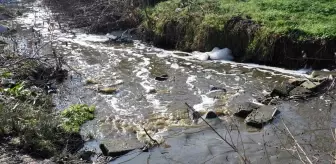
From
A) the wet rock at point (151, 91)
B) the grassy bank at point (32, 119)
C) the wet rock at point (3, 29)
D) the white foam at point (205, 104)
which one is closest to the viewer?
the grassy bank at point (32, 119)

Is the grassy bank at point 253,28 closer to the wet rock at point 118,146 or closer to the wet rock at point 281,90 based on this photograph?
the wet rock at point 281,90

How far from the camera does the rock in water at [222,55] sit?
12.1m

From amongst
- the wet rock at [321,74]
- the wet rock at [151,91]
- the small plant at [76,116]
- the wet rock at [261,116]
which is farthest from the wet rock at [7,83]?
the wet rock at [321,74]

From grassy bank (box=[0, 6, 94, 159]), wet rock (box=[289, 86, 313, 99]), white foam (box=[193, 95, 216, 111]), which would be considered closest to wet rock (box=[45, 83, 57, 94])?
grassy bank (box=[0, 6, 94, 159])

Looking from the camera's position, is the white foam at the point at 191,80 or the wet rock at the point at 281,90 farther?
the white foam at the point at 191,80

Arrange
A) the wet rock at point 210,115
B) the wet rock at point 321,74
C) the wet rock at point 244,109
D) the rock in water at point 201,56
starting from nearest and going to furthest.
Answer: the wet rock at point 210,115
the wet rock at point 244,109
the wet rock at point 321,74
the rock in water at point 201,56

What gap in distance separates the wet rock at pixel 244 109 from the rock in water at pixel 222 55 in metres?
3.53

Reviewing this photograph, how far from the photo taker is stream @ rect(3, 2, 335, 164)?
6.78 metres

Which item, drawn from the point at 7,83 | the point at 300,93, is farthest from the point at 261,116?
the point at 7,83

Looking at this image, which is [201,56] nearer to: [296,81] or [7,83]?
[296,81]

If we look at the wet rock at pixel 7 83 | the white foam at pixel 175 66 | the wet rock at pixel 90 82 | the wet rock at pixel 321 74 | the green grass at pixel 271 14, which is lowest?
the wet rock at pixel 90 82

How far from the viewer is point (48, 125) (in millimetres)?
7012

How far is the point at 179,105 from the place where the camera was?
905cm

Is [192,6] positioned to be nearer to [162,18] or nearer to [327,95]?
[162,18]
